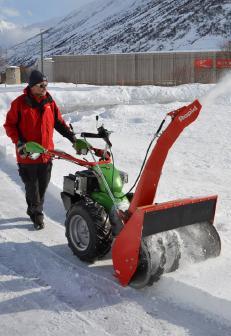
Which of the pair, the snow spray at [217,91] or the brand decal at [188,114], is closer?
the snow spray at [217,91]

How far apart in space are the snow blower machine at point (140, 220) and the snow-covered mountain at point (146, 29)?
9077 cm

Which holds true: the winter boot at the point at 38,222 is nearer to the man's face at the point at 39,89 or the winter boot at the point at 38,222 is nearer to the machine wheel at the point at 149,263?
the man's face at the point at 39,89

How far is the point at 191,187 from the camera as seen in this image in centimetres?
778

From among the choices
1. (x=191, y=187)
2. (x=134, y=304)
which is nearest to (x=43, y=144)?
(x=134, y=304)

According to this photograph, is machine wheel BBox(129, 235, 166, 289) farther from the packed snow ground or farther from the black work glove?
the black work glove

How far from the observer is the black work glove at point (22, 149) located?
541 centimetres

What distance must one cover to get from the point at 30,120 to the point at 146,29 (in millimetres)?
119190

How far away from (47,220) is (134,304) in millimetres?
2473

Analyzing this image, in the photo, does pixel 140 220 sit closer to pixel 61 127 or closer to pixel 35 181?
pixel 35 181

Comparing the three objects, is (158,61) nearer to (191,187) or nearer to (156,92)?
(156,92)

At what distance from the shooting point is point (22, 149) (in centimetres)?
542

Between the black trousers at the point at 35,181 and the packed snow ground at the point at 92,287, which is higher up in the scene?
the black trousers at the point at 35,181

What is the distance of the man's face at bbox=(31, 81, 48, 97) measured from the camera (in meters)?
5.54

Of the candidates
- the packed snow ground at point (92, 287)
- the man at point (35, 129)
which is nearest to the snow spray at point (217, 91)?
the packed snow ground at point (92, 287)
